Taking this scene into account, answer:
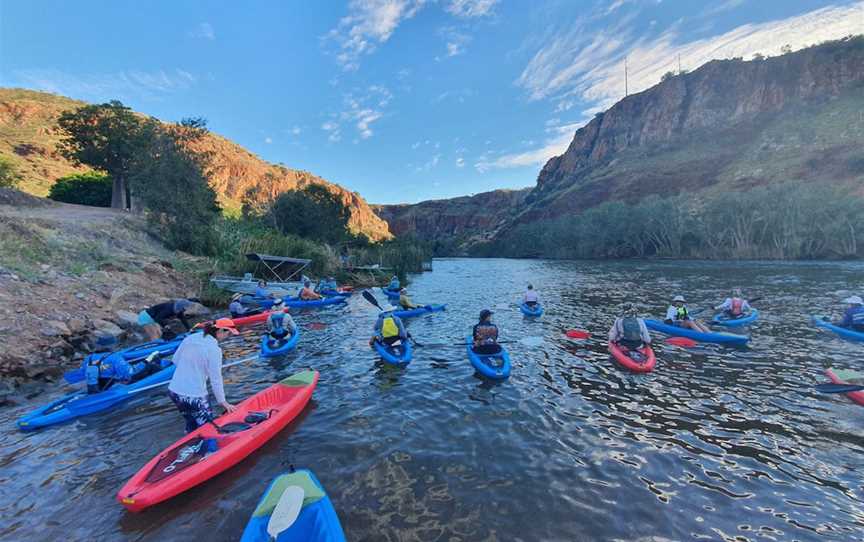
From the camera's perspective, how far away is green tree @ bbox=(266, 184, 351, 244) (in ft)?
161

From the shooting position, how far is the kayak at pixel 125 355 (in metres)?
8.66

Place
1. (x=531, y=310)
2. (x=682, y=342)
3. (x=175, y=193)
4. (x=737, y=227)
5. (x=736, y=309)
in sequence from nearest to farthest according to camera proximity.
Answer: (x=682, y=342) → (x=736, y=309) → (x=531, y=310) → (x=175, y=193) → (x=737, y=227)

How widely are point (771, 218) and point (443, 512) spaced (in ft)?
Result: 201

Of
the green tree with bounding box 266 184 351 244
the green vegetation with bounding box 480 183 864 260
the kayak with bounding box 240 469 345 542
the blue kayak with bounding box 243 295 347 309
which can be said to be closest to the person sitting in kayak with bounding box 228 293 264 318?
the blue kayak with bounding box 243 295 347 309

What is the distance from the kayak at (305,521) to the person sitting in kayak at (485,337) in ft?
23.8

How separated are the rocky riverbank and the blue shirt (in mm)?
24528

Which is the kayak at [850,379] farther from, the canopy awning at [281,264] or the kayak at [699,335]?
the canopy awning at [281,264]

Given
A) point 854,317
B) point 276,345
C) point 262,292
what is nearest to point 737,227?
point 854,317

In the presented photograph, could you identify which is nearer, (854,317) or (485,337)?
(485,337)

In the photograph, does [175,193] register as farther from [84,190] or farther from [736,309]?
[736,309]

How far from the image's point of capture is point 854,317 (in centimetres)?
1270

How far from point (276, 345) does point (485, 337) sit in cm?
710

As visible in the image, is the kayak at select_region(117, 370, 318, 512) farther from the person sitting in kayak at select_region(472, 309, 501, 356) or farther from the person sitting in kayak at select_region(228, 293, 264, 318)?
the person sitting in kayak at select_region(228, 293, 264, 318)

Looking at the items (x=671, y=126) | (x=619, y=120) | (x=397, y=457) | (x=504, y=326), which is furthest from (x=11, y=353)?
(x=619, y=120)
